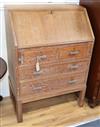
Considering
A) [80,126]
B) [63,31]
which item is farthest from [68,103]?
[63,31]

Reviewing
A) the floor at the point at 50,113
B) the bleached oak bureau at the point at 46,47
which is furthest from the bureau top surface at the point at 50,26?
the floor at the point at 50,113

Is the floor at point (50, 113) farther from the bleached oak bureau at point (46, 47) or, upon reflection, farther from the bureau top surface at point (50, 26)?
the bureau top surface at point (50, 26)

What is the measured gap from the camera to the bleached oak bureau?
4.82 ft

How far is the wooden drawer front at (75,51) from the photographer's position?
1601 mm

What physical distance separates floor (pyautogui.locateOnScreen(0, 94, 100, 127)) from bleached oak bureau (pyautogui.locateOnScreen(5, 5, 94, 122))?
0.44 ft

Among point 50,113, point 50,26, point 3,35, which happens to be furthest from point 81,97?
point 3,35

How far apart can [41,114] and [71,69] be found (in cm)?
60

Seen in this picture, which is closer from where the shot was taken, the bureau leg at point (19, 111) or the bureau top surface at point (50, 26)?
the bureau top surface at point (50, 26)

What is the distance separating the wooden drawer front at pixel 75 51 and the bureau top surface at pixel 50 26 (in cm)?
6

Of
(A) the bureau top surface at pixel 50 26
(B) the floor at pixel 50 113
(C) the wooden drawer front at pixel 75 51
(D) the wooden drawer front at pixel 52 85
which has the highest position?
(A) the bureau top surface at pixel 50 26

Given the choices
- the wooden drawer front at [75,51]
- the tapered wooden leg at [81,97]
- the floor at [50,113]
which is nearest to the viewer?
the wooden drawer front at [75,51]

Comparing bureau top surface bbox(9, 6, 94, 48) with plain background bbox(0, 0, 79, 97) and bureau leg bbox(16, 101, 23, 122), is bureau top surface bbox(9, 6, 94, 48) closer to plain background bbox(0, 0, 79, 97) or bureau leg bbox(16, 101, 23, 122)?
plain background bbox(0, 0, 79, 97)

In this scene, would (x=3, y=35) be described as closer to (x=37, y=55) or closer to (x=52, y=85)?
(x=37, y=55)

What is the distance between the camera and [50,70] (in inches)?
64.5
